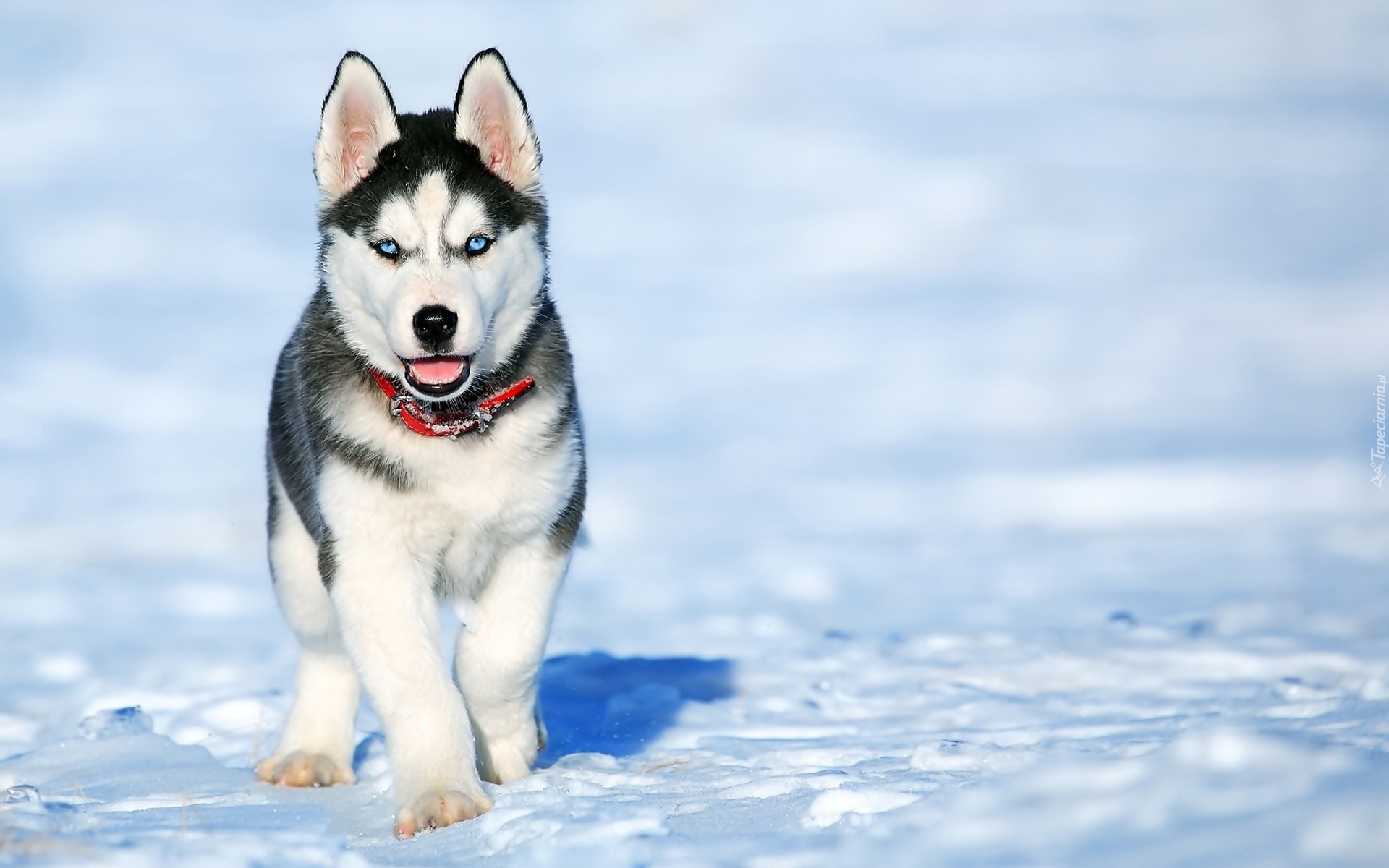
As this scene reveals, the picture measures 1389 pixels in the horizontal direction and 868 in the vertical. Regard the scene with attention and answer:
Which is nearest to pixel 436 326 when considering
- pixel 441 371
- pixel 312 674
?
pixel 441 371

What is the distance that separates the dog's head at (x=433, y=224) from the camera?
13.7 ft

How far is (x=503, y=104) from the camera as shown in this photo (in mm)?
4730

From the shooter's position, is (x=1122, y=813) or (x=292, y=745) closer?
(x=1122, y=813)

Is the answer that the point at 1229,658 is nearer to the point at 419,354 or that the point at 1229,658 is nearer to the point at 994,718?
the point at 994,718

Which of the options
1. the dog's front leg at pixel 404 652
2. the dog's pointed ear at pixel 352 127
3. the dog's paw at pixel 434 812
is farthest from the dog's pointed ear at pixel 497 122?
the dog's paw at pixel 434 812

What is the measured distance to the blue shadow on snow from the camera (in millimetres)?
5459

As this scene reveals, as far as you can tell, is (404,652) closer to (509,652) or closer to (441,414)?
(509,652)

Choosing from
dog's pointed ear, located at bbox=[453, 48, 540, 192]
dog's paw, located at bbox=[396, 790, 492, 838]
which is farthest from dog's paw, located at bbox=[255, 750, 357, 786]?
dog's pointed ear, located at bbox=[453, 48, 540, 192]

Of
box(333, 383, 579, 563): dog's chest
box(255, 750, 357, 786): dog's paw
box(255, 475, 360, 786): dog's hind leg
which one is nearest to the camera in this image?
box(333, 383, 579, 563): dog's chest

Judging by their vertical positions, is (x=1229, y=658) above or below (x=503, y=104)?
below

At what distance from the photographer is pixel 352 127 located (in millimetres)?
4680

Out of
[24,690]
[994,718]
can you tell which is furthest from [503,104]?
[24,690]

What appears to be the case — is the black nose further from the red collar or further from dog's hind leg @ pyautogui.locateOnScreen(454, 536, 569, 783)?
A: dog's hind leg @ pyautogui.locateOnScreen(454, 536, 569, 783)

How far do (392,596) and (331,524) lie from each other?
0.96 feet
